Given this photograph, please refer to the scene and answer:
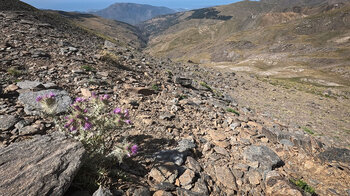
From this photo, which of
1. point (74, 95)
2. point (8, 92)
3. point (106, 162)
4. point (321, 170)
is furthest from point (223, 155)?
point (8, 92)

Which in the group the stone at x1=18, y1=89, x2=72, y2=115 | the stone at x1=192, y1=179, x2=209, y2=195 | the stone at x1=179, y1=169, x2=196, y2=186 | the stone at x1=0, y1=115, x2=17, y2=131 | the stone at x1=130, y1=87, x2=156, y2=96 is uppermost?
the stone at x1=18, y1=89, x2=72, y2=115

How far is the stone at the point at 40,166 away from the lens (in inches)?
86.4

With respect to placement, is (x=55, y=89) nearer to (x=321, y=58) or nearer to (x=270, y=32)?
(x=321, y=58)

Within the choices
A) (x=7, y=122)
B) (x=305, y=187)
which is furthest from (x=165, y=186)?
(x=7, y=122)

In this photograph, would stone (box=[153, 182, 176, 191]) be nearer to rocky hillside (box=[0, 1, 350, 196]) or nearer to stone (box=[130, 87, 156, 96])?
rocky hillside (box=[0, 1, 350, 196])

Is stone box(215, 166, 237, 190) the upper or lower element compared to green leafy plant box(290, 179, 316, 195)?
upper

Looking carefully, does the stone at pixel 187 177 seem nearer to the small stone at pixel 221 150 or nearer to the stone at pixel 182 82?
the small stone at pixel 221 150

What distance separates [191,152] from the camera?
4.93 metres

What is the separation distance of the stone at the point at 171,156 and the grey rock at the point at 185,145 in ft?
0.76

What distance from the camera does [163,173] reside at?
380cm

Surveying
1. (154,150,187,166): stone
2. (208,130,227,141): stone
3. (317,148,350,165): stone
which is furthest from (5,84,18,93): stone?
(317,148,350,165): stone

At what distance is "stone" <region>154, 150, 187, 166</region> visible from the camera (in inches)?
168

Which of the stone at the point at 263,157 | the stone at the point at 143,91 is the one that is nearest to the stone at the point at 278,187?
the stone at the point at 263,157

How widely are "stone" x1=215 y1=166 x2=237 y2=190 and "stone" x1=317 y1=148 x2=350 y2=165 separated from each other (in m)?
3.81
